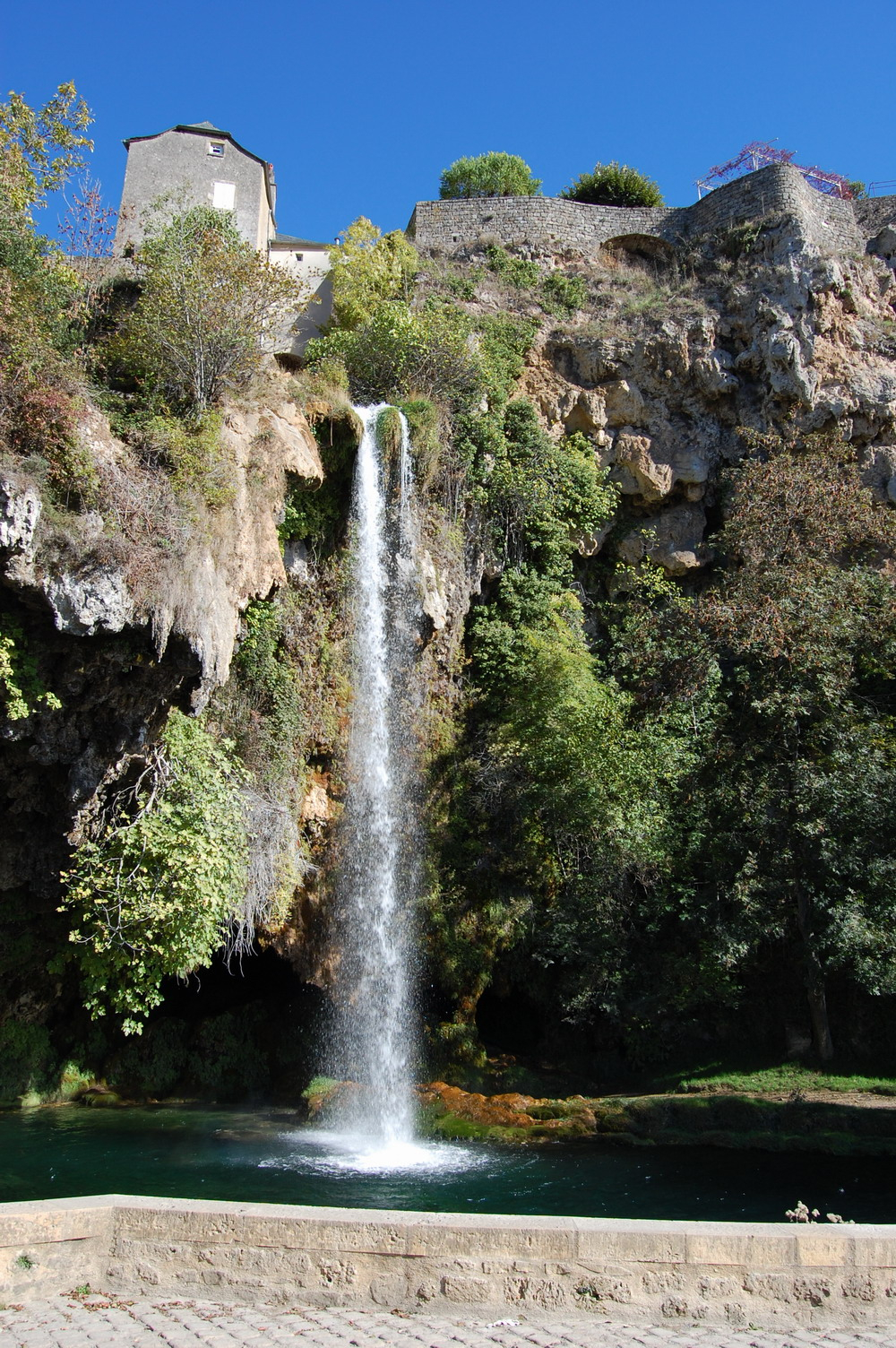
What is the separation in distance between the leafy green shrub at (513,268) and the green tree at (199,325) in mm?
9815

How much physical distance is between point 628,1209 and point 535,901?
7784 millimetres

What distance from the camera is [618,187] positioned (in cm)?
2955

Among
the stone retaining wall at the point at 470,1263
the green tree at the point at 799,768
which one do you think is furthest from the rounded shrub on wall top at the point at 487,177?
the stone retaining wall at the point at 470,1263

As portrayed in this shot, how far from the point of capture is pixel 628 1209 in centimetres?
873

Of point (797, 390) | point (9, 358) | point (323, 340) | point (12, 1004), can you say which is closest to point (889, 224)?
point (797, 390)

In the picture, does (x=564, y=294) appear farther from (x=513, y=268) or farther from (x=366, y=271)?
(x=366, y=271)

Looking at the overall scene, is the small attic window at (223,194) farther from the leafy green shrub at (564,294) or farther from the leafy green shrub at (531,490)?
the leafy green shrub at (531,490)

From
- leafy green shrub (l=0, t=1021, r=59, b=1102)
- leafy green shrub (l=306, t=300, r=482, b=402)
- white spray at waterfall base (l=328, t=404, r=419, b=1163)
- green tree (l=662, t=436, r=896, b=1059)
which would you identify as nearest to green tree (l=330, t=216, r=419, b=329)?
leafy green shrub (l=306, t=300, r=482, b=402)

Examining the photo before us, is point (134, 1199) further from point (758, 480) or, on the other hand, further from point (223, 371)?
point (758, 480)

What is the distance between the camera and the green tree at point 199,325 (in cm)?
1383

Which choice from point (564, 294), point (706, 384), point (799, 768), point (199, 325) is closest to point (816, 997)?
point (799, 768)

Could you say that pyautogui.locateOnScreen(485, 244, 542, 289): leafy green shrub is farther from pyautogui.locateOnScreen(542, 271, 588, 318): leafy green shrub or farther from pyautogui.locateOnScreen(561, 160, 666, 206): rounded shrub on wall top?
pyautogui.locateOnScreen(561, 160, 666, 206): rounded shrub on wall top

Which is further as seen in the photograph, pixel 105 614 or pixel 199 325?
pixel 199 325

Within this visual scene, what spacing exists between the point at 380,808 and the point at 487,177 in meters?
27.2
